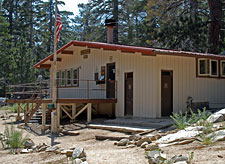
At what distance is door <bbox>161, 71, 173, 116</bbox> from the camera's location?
12609 mm

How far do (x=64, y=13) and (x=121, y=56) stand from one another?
105 feet

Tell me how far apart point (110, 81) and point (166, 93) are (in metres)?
3.10

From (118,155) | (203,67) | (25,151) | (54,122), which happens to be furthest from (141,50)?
(25,151)

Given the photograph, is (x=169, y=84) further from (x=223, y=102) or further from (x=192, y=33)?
(x=192, y=33)

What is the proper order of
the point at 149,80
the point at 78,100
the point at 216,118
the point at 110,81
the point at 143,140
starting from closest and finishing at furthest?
the point at 143,140
the point at 216,118
the point at 149,80
the point at 78,100
the point at 110,81

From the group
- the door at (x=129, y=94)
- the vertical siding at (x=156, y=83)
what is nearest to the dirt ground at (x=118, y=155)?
the vertical siding at (x=156, y=83)

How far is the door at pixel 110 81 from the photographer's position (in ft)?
48.4

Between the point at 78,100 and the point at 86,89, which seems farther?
the point at 86,89

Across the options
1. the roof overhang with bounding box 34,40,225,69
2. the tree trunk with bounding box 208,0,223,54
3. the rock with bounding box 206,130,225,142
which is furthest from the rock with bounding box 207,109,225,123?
the tree trunk with bounding box 208,0,223,54

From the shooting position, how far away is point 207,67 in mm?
14109

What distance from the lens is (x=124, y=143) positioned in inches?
339

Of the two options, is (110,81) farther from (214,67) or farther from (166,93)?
(214,67)

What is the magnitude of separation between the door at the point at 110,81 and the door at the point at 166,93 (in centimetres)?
291

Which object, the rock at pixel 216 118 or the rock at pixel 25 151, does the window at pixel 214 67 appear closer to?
the rock at pixel 216 118
